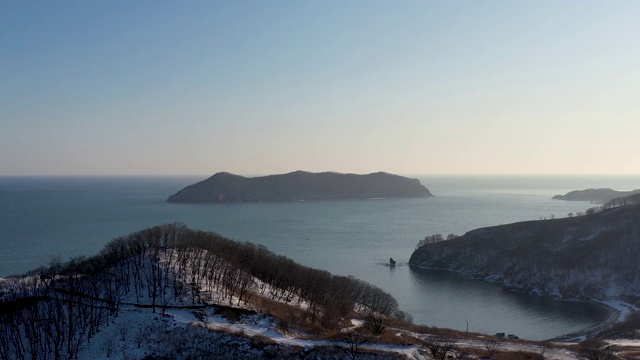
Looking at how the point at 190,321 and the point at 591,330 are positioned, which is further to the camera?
the point at 591,330

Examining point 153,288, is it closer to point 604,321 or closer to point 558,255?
point 604,321

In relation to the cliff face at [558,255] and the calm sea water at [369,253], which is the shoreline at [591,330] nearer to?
the calm sea water at [369,253]

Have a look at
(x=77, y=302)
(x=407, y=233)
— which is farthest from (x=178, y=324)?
(x=407, y=233)

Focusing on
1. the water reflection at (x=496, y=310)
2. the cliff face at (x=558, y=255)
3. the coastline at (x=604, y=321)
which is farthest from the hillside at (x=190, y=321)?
the cliff face at (x=558, y=255)

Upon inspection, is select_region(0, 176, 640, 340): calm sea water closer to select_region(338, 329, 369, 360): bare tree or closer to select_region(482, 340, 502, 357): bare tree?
select_region(482, 340, 502, 357): bare tree

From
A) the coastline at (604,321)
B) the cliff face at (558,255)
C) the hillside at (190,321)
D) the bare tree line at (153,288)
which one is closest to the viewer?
the hillside at (190,321)

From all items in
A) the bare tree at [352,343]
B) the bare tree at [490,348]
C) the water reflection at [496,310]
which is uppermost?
the bare tree at [352,343]

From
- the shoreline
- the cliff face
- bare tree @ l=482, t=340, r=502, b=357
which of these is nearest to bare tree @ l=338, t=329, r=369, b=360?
bare tree @ l=482, t=340, r=502, b=357

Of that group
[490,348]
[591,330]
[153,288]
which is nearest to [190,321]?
[153,288]
